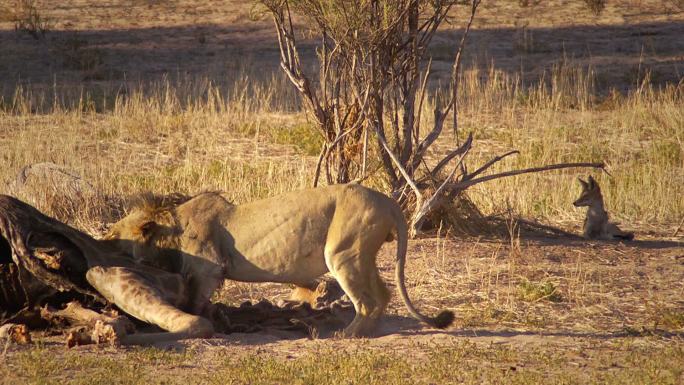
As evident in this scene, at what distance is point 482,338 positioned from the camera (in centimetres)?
726

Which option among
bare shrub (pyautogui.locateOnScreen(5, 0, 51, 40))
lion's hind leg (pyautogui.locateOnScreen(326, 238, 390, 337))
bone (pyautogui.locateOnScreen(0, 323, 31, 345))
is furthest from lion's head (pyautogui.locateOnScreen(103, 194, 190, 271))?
bare shrub (pyautogui.locateOnScreen(5, 0, 51, 40))

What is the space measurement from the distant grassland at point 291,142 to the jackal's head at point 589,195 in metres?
0.44

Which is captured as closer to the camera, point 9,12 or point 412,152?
point 412,152

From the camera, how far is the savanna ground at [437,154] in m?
6.57

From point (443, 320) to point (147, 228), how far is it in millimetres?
2064

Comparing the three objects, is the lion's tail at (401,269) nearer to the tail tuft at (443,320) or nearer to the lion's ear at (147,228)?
the tail tuft at (443,320)

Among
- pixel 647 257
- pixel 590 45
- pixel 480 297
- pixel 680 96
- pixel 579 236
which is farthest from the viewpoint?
pixel 590 45

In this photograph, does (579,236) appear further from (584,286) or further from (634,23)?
(634,23)

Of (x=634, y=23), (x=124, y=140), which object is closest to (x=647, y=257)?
(x=124, y=140)

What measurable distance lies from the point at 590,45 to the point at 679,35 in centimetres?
227

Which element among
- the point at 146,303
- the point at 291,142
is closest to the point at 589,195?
the point at 291,142

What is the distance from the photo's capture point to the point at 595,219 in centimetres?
1097

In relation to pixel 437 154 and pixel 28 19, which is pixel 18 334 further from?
pixel 28 19

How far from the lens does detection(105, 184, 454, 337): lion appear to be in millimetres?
7121
